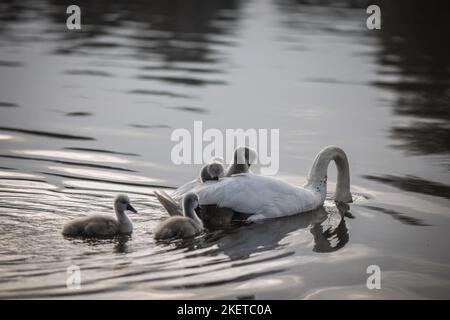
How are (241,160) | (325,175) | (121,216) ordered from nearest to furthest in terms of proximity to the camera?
(121,216)
(241,160)
(325,175)

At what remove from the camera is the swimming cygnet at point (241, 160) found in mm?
10797

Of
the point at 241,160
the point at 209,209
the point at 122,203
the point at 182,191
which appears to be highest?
the point at 241,160

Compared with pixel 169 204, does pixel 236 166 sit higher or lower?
higher

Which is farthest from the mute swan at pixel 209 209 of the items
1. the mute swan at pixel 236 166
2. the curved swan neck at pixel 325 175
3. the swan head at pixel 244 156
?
the curved swan neck at pixel 325 175

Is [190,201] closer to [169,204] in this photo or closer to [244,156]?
[169,204]

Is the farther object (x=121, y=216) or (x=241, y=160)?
(x=241, y=160)

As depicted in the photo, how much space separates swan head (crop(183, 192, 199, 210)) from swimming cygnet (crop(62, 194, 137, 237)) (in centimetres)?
64

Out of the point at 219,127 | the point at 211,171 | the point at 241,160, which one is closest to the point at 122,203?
the point at 211,171

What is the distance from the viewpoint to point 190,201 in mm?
9875

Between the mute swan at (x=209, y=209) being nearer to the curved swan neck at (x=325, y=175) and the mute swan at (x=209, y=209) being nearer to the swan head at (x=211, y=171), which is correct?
the swan head at (x=211, y=171)

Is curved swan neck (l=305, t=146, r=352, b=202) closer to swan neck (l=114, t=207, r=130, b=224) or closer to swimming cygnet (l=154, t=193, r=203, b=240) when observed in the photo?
swimming cygnet (l=154, t=193, r=203, b=240)

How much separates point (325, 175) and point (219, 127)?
3537 mm
